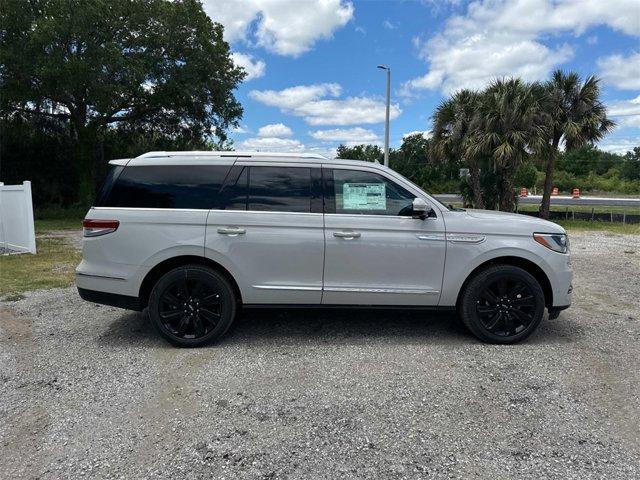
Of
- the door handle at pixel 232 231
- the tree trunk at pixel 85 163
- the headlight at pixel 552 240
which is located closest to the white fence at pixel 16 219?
the door handle at pixel 232 231

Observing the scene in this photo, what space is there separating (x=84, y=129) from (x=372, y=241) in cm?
2016

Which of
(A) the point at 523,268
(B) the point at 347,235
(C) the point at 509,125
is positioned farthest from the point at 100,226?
(C) the point at 509,125

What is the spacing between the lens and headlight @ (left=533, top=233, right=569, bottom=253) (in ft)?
15.6

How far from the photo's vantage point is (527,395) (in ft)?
12.3

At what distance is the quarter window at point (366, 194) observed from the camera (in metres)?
4.76

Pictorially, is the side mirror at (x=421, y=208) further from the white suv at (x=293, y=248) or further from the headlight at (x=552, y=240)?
the headlight at (x=552, y=240)

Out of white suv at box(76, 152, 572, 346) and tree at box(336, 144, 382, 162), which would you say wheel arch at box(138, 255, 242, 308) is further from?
tree at box(336, 144, 382, 162)

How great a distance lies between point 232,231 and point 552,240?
314cm

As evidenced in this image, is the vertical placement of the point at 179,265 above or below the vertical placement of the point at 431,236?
below

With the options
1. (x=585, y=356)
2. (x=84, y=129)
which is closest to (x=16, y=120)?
(x=84, y=129)

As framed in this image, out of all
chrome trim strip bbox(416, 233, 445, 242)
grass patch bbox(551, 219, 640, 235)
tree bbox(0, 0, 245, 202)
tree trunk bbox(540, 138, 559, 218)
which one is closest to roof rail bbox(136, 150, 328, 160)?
chrome trim strip bbox(416, 233, 445, 242)

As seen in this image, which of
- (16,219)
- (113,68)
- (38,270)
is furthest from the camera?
(113,68)

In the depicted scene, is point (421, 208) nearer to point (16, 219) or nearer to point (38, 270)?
point (38, 270)

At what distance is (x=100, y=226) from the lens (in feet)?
15.3
